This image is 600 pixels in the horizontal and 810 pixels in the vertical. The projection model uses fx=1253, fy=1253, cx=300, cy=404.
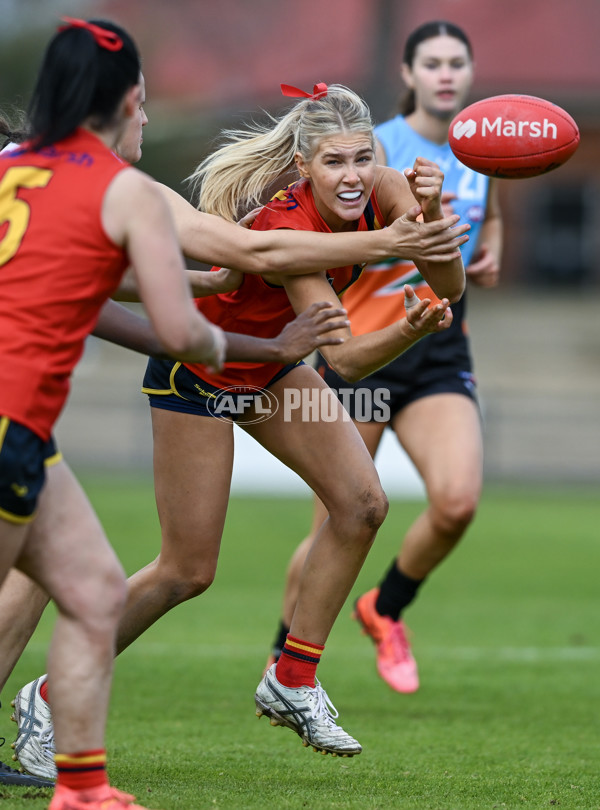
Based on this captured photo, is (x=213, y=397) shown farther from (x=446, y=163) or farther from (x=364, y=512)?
(x=446, y=163)

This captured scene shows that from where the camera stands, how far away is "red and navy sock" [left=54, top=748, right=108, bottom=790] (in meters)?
3.44

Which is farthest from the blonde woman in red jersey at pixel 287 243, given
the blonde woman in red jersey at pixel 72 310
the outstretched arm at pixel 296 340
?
the blonde woman in red jersey at pixel 72 310

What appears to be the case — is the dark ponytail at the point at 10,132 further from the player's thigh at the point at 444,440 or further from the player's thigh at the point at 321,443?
the player's thigh at the point at 444,440

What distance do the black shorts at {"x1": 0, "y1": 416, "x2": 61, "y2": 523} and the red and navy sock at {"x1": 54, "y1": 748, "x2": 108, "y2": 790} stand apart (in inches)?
26.6

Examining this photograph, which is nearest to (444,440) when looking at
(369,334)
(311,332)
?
(369,334)

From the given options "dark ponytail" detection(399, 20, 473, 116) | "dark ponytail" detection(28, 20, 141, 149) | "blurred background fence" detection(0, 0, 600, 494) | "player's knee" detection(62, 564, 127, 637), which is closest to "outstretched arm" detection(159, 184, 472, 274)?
"dark ponytail" detection(28, 20, 141, 149)

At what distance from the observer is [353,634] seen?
8680 mm

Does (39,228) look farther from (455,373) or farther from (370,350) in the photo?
(455,373)

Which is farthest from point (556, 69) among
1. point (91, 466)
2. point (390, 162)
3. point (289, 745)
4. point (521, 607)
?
point (289, 745)

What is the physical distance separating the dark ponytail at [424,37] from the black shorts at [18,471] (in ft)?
13.1

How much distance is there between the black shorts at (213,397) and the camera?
15.2 ft

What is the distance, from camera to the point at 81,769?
11.3ft

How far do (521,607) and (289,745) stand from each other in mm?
4453

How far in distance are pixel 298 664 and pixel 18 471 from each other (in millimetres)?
1735
